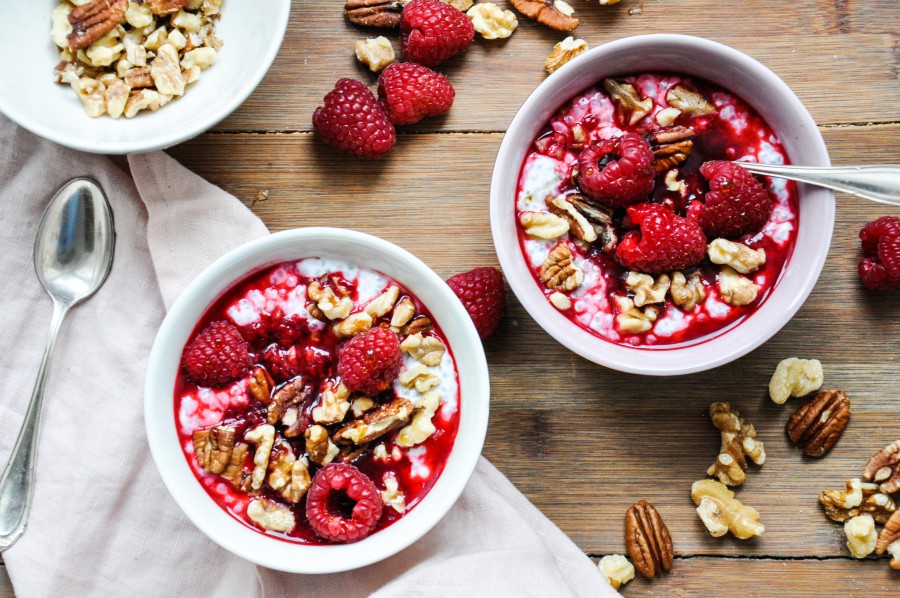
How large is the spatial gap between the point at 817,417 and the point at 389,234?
95cm

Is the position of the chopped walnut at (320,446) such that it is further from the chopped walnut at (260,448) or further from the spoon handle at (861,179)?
the spoon handle at (861,179)

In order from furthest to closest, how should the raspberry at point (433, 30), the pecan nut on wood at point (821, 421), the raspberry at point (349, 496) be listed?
1. the pecan nut on wood at point (821, 421)
2. the raspberry at point (433, 30)
3. the raspberry at point (349, 496)

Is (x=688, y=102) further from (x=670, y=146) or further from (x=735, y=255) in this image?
(x=735, y=255)

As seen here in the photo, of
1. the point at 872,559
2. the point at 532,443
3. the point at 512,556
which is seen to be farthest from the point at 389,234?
the point at 872,559

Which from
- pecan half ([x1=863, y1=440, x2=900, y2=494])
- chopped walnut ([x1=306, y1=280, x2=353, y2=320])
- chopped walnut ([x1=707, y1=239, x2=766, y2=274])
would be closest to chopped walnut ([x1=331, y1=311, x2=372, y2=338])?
chopped walnut ([x1=306, y1=280, x2=353, y2=320])

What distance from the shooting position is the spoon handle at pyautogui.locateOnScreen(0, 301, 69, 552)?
1.58m

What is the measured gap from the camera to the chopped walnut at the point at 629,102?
150cm

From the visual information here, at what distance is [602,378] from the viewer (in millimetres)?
1677

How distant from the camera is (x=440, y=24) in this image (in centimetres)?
156

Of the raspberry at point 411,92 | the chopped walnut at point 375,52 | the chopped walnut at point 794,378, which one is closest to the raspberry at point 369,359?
the raspberry at point 411,92

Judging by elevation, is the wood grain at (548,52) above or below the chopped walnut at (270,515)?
above

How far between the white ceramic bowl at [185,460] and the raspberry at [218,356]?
0.04 m

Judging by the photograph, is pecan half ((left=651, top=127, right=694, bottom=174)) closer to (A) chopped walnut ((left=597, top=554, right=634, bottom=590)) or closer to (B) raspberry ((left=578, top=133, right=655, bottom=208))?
(B) raspberry ((left=578, top=133, right=655, bottom=208))

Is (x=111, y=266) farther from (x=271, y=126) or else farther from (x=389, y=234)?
(x=389, y=234)
